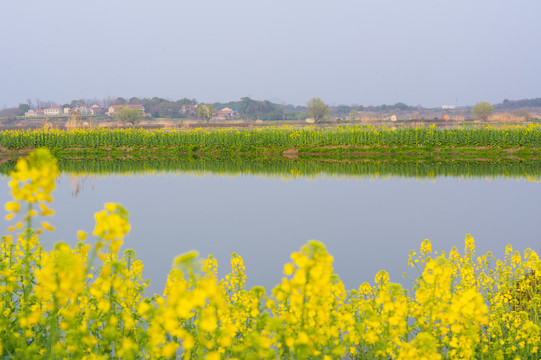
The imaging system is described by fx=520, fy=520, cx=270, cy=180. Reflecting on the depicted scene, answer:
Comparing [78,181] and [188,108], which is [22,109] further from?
[78,181]

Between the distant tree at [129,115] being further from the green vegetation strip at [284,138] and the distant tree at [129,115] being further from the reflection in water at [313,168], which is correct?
the reflection in water at [313,168]

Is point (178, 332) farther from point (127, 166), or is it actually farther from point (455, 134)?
point (455, 134)

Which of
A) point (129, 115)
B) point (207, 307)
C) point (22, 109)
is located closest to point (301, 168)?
point (207, 307)

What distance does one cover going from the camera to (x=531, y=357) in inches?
164

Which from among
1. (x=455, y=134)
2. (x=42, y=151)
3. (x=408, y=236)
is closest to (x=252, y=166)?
(x=455, y=134)

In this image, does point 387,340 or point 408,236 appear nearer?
point 387,340

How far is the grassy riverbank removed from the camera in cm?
2202

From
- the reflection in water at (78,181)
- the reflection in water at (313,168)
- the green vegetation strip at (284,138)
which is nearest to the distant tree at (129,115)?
the green vegetation strip at (284,138)

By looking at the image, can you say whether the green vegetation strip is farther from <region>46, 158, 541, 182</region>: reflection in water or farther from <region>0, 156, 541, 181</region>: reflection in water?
<region>46, 158, 541, 182</region>: reflection in water

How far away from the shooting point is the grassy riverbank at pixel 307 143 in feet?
72.2

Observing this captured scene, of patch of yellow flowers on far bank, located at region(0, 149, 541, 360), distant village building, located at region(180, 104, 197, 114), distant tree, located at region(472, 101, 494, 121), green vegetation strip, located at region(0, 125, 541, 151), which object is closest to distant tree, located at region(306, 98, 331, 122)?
distant tree, located at region(472, 101, 494, 121)

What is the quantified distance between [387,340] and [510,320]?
1.81 m

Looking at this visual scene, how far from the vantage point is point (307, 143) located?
23.7 m

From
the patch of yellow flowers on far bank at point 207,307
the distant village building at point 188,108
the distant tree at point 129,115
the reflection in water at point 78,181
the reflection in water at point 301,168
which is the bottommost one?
the reflection in water at point 78,181
